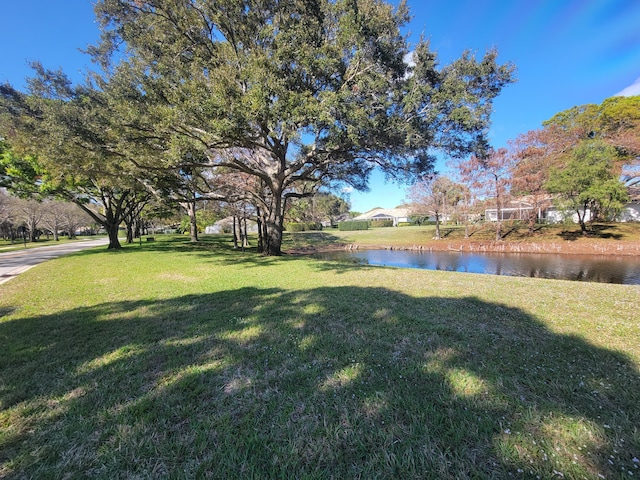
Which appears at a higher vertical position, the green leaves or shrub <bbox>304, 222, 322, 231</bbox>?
the green leaves

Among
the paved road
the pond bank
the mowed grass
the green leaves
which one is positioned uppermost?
the green leaves

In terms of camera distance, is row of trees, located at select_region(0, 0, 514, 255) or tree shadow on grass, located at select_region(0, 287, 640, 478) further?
row of trees, located at select_region(0, 0, 514, 255)

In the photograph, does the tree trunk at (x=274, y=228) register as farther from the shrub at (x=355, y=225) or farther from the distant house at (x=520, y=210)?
the shrub at (x=355, y=225)

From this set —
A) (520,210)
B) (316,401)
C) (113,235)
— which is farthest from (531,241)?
(113,235)

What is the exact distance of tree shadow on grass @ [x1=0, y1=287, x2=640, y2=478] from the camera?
60.2 inches

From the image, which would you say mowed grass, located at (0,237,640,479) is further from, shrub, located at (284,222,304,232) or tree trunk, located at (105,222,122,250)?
shrub, located at (284,222,304,232)

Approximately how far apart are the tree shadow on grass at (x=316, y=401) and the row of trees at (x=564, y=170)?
53.0ft

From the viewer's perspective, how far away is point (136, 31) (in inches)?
329

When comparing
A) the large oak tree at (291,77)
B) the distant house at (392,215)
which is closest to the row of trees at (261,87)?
the large oak tree at (291,77)

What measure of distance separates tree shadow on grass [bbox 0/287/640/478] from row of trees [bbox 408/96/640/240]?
16168mm

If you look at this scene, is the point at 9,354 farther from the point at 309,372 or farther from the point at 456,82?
the point at 456,82

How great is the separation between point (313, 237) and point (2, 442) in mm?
29749

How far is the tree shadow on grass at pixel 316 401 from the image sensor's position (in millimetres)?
1530

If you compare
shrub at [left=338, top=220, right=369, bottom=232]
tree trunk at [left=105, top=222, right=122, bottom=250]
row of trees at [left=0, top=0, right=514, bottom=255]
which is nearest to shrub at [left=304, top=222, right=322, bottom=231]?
shrub at [left=338, top=220, right=369, bottom=232]
